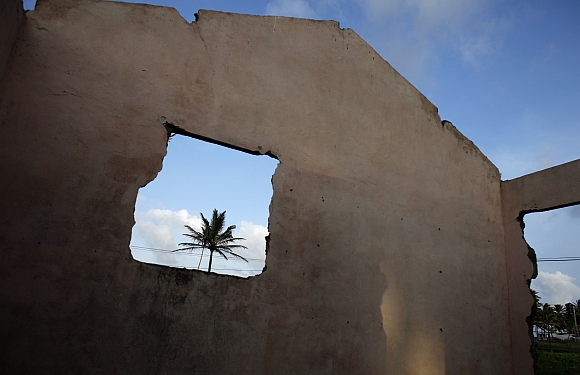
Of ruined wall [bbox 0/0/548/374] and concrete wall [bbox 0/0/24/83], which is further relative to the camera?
ruined wall [bbox 0/0/548/374]

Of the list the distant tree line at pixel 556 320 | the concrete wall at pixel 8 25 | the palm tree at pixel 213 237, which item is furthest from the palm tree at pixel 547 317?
the concrete wall at pixel 8 25

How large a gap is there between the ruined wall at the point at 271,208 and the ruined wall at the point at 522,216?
0.19m

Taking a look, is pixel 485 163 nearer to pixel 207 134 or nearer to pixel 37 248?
pixel 207 134

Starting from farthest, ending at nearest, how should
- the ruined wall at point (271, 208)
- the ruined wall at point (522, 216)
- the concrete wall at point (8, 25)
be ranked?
the ruined wall at point (522, 216) < the ruined wall at point (271, 208) < the concrete wall at point (8, 25)

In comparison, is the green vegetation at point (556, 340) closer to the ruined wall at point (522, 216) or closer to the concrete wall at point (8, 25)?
the ruined wall at point (522, 216)

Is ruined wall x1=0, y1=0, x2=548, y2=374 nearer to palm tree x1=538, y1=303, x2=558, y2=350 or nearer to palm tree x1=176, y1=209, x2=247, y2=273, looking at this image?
palm tree x1=176, y1=209, x2=247, y2=273

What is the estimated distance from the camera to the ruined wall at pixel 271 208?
3.94 metres

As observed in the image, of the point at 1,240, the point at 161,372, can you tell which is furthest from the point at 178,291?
the point at 1,240

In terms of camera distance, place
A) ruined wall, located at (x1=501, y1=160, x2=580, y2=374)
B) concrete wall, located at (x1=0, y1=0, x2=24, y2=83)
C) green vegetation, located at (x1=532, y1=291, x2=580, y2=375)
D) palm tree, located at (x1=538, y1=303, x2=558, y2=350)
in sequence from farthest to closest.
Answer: palm tree, located at (x1=538, y1=303, x2=558, y2=350)
green vegetation, located at (x1=532, y1=291, x2=580, y2=375)
ruined wall, located at (x1=501, y1=160, x2=580, y2=374)
concrete wall, located at (x1=0, y1=0, x2=24, y2=83)

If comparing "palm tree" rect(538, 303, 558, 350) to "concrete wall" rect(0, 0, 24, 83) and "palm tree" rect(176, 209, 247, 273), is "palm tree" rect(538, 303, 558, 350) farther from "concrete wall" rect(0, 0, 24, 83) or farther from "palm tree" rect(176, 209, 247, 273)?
"concrete wall" rect(0, 0, 24, 83)

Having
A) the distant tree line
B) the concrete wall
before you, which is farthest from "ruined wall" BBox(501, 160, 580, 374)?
the distant tree line

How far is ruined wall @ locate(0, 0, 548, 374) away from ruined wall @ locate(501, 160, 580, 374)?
0.19m

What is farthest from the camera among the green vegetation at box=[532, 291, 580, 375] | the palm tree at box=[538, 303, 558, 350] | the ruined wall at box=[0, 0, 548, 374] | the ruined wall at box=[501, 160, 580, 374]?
the palm tree at box=[538, 303, 558, 350]

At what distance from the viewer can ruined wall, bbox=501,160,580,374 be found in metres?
6.56
